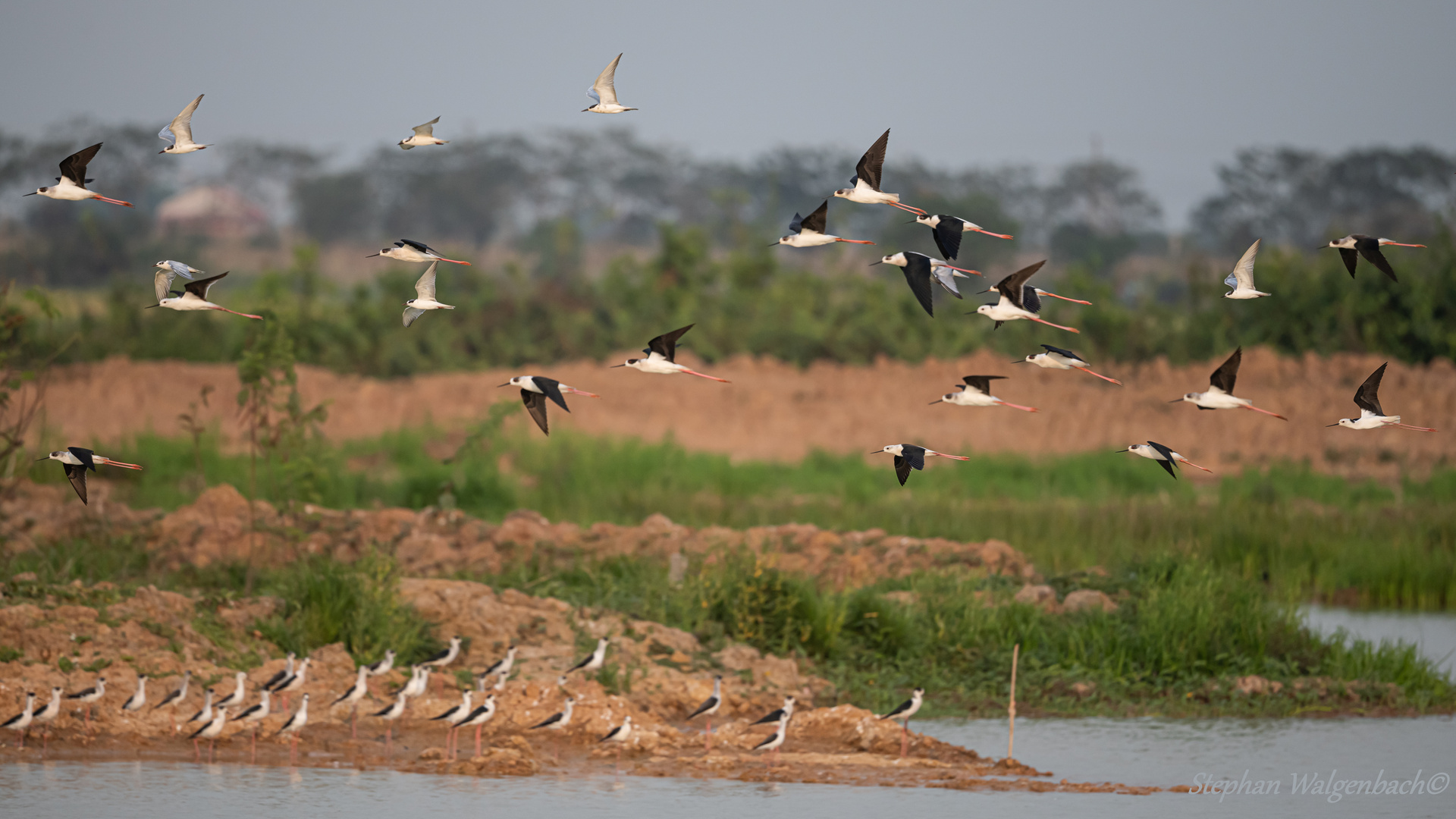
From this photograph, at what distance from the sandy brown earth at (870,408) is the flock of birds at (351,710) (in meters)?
14.2

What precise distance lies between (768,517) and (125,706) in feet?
34.7

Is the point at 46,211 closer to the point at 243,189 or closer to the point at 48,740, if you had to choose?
the point at 243,189

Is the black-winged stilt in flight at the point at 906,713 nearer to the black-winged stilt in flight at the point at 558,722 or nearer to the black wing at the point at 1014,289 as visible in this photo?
the black-winged stilt in flight at the point at 558,722

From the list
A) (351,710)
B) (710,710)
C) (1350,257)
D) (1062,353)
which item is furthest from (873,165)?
(351,710)

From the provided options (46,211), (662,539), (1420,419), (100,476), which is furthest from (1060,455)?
(46,211)

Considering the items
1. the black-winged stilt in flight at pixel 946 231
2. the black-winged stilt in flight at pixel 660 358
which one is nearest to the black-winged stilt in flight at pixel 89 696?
the black-winged stilt in flight at pixel 660 358

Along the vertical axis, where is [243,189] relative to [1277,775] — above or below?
above

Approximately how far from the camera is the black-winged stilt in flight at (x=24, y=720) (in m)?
10.3

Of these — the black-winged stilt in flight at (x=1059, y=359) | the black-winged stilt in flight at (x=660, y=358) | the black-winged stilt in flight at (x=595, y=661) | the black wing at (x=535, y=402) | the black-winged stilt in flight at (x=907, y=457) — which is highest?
the black-winged stilt in flight at (x=1059, y=359)

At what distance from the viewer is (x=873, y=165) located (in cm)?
867

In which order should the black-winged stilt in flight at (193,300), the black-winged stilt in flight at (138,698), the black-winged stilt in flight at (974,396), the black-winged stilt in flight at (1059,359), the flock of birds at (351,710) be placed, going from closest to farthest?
the black-winged stilt in flight at (193,300)
the black-winged stilt in flight at (1059,359)
the black-winged stilt in flight at (974,396)
the flock of birds at (351,710)
the black-winged stilt in flight at (138,698)

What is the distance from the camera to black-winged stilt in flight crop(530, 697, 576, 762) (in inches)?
427

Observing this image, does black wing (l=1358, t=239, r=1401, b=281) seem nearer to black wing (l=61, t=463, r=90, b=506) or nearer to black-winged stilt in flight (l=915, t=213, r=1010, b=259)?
black-winged stilt in flight (l=915, t=213, r=1010, b=259)

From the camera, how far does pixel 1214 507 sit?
20.2 metres
